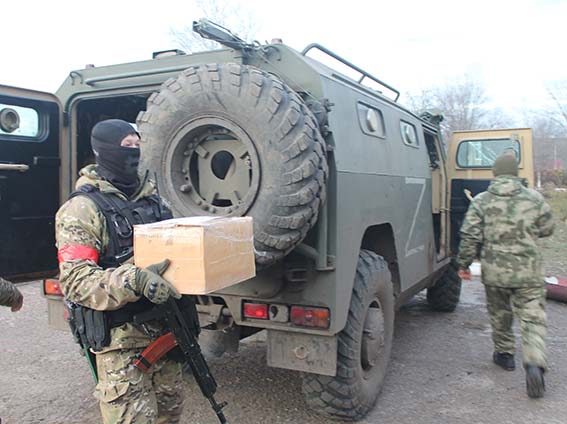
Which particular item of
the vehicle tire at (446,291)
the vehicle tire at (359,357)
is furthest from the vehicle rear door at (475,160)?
the vehicle tire at (359,357)

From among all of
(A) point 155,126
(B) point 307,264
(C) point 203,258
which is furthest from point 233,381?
(C) point 203,258

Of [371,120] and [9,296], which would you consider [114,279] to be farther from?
[371,120]

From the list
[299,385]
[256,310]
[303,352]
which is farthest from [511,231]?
[256,310]

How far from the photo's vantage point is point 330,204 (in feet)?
9.99

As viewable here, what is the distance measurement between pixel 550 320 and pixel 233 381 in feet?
13.0

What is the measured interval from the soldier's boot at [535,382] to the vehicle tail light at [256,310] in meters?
2.12

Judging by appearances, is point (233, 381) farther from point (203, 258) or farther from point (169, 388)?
point (203, 258)

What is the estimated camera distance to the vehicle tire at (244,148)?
2.75 metres

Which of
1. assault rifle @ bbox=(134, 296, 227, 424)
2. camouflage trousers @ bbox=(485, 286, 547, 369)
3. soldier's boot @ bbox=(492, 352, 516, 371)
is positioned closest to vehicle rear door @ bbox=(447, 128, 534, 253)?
camouflage trousers @ bbox=(485, 286, 547, 369)

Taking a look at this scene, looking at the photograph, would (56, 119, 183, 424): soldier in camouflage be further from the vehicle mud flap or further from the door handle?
the door handle

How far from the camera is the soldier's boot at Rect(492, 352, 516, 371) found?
181 inches

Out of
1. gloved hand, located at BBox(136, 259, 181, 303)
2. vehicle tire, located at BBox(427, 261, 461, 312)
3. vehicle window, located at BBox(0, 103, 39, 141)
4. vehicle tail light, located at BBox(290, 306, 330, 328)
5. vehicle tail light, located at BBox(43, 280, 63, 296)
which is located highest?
vehicle window, located at BBox(0, 103, 39, 141)

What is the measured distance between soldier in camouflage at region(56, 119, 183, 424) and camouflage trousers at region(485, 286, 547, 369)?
287cm

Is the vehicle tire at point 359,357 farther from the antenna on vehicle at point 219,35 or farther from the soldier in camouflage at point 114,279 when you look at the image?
the antenna on vehicle at point 219,35
